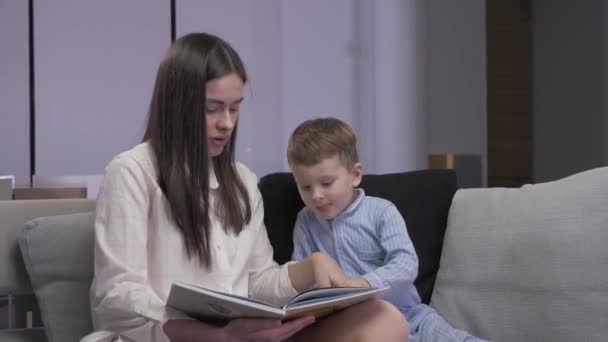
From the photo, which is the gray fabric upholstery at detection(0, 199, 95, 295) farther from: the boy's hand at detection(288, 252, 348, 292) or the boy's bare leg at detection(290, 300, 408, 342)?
the boy's bare leg at detection(290, 300, 408, 342)

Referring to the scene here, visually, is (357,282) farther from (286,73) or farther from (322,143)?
(286,73)

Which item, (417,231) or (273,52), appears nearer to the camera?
(417,231)

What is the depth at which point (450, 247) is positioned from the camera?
1.86m

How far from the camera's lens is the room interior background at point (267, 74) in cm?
358

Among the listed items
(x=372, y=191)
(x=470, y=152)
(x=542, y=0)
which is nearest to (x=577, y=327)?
(x=372, y=191)

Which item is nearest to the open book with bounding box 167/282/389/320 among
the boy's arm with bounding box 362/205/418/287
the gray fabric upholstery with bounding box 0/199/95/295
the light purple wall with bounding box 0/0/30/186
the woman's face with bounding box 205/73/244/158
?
the boy's arm with bounding box 362/205/418/287

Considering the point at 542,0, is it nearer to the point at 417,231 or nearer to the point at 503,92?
the point at 503,92

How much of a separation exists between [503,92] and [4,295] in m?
3.31

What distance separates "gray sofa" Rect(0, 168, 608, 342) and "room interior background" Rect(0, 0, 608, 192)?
1.82 meters

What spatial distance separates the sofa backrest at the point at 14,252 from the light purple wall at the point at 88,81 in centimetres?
178

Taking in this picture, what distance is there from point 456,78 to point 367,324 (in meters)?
2.48

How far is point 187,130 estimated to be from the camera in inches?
60.1

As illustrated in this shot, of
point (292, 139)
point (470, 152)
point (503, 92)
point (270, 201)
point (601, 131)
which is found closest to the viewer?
point (292, 139)

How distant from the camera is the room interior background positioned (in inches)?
141
